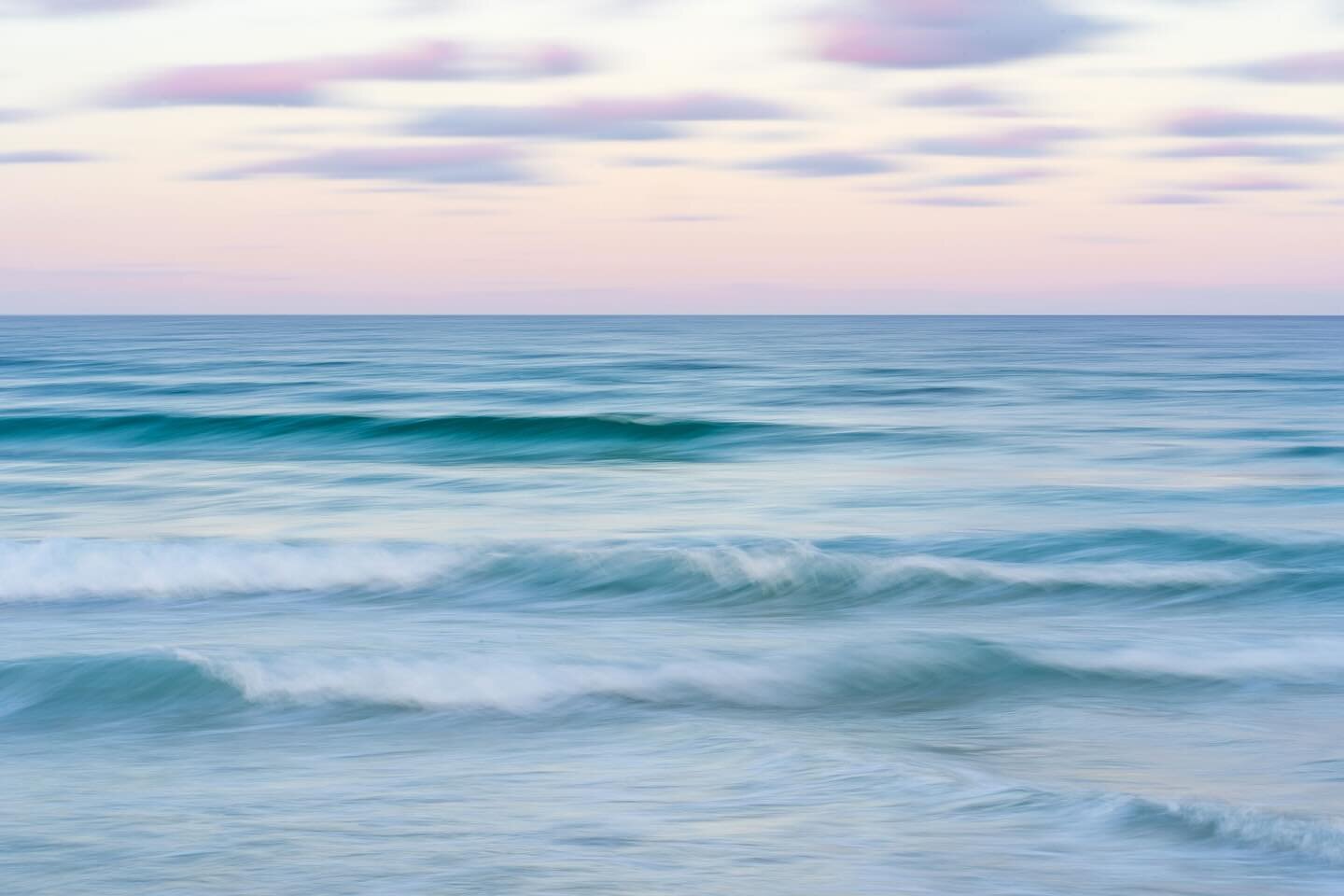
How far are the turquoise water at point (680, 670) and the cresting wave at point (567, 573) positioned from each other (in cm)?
6

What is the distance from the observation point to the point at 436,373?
157 ft

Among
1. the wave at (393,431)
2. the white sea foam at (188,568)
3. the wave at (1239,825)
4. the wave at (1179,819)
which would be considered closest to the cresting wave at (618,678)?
the wave at (1179,819)

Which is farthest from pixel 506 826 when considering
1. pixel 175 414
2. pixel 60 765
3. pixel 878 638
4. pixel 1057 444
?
pixel 175 414

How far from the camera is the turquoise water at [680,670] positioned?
605cm

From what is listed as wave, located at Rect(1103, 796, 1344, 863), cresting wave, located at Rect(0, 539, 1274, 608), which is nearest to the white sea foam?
cresting wave, located at Rect(0, 539, 1274, 608)

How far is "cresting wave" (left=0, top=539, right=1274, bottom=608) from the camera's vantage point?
12.4 metres

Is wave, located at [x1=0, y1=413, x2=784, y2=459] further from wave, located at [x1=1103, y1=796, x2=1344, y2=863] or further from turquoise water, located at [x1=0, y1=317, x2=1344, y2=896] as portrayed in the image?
wave, located at [x1=1103, y1=796, x2=1344, y2=863]

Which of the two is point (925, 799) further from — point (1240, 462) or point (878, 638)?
point (1240, 462)

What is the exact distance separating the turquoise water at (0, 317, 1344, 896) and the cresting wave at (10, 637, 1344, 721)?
38 mm

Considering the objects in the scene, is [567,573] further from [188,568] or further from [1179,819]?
[1179,819]

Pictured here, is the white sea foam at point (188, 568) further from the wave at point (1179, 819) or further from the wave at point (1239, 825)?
the wave at point (1239, 825)

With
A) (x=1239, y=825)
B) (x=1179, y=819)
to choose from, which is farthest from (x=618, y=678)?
(x=1239, y=825)

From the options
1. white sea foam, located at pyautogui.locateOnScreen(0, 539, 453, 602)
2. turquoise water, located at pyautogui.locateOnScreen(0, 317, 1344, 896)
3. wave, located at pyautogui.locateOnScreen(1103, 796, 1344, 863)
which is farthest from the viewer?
white sea foam, located at pyautogui.locateOnScreen(0, 539, 453, 602)

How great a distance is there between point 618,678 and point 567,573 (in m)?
3.99
